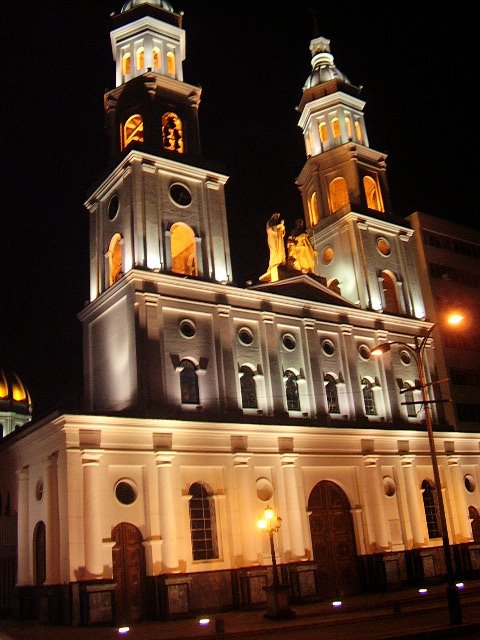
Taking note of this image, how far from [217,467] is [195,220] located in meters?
12.7

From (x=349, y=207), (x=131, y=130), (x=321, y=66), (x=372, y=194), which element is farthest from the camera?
(x=321, y=66)

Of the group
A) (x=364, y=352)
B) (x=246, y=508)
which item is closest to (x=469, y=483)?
(x=364, y=352)

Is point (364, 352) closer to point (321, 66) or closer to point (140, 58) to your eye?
point (140, 58)

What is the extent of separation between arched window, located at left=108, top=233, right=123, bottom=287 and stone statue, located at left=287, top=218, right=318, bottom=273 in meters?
9.55

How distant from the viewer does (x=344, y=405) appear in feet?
124

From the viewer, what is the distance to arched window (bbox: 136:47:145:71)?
39.6 m

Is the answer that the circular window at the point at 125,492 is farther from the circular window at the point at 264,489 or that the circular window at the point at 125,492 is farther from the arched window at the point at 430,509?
the arched window at the point at 430,509

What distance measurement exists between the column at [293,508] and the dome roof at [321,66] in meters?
28.0

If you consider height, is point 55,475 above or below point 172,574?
above

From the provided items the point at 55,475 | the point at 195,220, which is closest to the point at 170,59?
the point at 195,220

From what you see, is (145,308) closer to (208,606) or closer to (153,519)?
(153,519)

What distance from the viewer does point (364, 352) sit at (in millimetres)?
40406

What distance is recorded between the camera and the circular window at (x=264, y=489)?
32.6 meters

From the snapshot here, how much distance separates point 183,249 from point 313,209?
1249 cm
